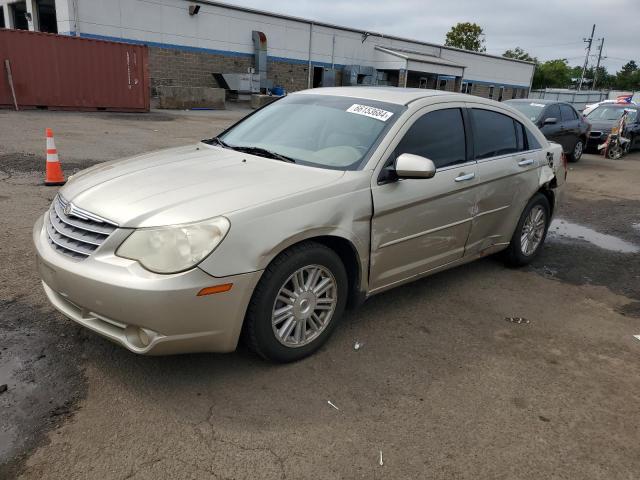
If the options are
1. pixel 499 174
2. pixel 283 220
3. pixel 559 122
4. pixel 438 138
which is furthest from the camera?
pixel 559 122

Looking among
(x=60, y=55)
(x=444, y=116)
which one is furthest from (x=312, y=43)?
(x=444, y=116)

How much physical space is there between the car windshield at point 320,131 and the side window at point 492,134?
959 millimetres

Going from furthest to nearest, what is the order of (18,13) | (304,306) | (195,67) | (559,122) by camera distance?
(18,13) < (195,67) < (559,122) < (304,306)

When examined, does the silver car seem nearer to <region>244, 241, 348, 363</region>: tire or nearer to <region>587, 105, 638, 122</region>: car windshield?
<region>244, 241, 348, 363</region>: tire

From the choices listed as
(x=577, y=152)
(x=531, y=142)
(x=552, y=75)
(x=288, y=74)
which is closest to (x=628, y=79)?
(x=552, y=75)

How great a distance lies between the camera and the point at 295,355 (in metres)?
3.21

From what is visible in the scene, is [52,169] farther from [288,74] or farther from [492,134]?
[288,74]

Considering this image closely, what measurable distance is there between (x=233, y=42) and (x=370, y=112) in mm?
27469

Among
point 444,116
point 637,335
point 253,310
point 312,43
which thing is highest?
point 312,43

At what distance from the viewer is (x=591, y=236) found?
6.96 metres

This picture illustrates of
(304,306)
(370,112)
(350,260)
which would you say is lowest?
(304,306)

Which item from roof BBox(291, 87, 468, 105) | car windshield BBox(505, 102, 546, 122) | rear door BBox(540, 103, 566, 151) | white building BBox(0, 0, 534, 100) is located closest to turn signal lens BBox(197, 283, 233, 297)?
roof BBox(291, 87, 468, 105)

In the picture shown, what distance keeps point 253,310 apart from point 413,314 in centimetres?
165

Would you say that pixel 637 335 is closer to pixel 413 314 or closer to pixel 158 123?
pixel 413 314
